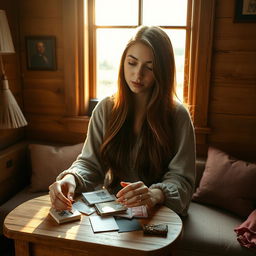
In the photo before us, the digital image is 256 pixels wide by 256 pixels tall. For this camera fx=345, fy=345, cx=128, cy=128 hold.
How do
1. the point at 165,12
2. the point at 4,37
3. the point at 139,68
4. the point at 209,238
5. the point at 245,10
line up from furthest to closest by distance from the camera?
the point at 165,12 < the point at 245,10 < the point at 4,37 < the point at 209,238 < the point at 139,68

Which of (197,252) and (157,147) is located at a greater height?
(157,147)

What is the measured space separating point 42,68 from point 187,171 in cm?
149

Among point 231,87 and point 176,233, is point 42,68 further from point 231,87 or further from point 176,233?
point 176,233

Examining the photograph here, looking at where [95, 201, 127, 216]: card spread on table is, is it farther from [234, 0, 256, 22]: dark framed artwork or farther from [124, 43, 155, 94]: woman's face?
[234, 0, 256, 22]: dark framed artwork

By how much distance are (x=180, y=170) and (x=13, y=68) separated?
1.58m

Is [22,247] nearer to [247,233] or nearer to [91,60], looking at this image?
[247,233]

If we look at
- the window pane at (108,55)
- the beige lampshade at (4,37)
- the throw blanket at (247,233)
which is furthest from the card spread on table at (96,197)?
the window pane at (108,55)

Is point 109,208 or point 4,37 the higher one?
point 4,37

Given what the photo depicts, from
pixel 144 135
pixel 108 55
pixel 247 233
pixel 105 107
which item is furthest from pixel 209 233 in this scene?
pixel 108 55

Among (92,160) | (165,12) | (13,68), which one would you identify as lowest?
(92,160)

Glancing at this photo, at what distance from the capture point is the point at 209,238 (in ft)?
5.68

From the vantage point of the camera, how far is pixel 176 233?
115 centimetres

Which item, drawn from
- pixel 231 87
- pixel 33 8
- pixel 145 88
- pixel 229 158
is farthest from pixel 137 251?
pixel 33 8

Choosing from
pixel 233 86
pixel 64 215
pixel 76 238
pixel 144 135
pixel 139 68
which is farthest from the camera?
pixel 233 86
